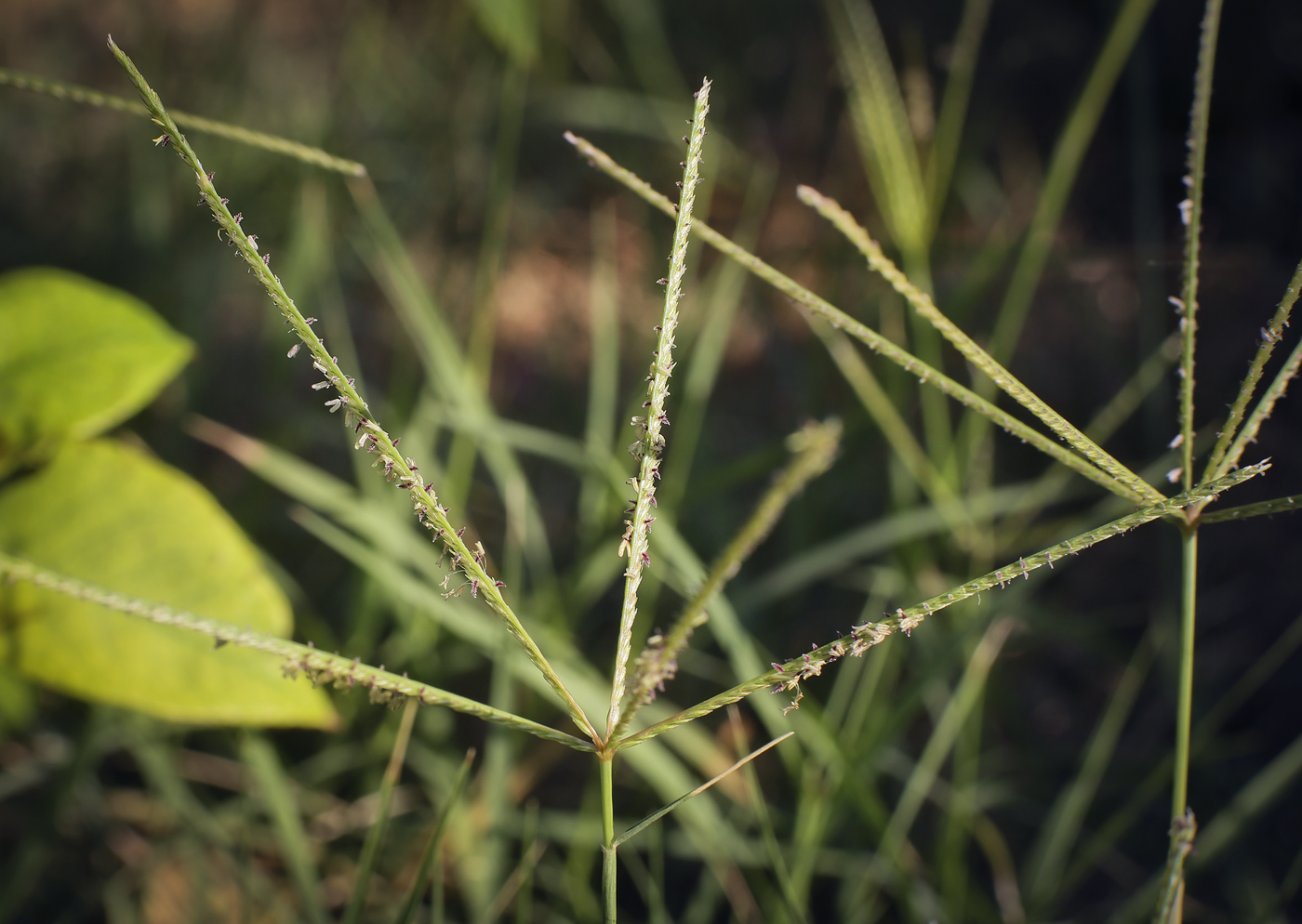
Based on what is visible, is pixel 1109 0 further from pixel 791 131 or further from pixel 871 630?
pixel 871 630

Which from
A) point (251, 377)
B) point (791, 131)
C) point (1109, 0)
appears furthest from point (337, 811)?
point (1109, 0)

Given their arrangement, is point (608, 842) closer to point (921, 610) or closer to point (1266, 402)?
point (921, 610)

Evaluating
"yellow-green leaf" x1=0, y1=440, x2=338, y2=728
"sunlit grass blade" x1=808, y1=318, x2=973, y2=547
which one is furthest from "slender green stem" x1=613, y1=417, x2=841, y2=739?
"sunlit grass blade" x1=808, y1=318, x2=973, y2=547

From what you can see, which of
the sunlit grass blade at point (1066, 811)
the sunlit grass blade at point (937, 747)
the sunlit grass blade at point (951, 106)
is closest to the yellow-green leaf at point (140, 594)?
the sunlit grass blade at point (937, 747)

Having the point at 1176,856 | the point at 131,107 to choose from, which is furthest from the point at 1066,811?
the point at 131,107

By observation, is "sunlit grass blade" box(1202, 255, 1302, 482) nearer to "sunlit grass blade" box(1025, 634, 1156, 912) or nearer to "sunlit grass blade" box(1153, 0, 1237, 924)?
"sunlit grass blade" box(1153, 0, 1237, 924)

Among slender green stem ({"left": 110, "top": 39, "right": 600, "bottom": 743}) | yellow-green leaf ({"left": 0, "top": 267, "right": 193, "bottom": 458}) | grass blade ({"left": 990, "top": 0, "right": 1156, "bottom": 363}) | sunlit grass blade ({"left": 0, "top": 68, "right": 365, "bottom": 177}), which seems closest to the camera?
slender green stem ({"left": 110, "top": 39, "right": 600, "bottom": 743})

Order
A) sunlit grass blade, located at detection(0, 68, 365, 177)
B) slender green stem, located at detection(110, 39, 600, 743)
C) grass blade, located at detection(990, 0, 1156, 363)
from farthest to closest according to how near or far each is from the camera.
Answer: grass blade, located at detection(990, 0, 1156, 363)
sunlit grass blade, located at detection(0, 68, 365, 177)
slender green stem, located at detection(110, 39, 600, 743)

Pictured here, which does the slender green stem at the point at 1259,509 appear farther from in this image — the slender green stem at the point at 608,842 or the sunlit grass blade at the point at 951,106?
the sunlit grass blade at the point at 951,106

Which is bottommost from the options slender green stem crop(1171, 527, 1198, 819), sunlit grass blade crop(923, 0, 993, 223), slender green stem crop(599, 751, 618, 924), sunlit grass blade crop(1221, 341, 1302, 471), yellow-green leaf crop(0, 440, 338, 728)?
yellow-green leaf crop(0, 440, 338, 728)
